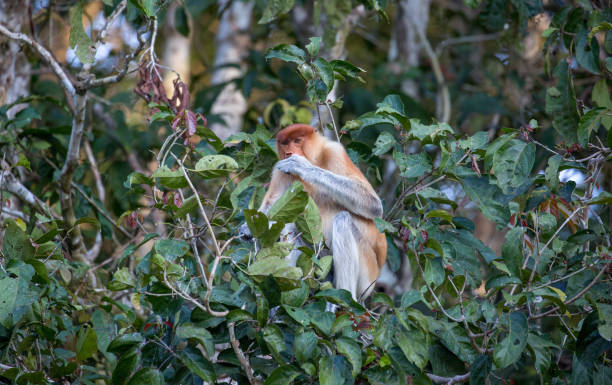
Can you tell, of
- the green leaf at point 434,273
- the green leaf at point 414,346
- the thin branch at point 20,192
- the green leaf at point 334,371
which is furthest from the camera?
the thin branch at point 20,192

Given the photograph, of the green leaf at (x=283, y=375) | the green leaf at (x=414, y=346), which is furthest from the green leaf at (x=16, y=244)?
the green leaf at (x=414, y=346)

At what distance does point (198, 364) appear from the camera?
101 inches

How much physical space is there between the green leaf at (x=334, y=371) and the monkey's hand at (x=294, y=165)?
151 cm

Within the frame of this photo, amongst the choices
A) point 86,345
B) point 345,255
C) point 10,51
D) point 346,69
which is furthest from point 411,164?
point 10,51

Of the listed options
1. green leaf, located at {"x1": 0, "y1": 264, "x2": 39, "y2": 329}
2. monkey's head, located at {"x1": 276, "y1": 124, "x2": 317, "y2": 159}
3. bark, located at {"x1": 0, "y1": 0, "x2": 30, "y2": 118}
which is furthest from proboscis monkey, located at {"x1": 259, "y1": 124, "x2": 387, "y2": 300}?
bark, located at {"x1": 0, "y1": 0, "x2": 30, "y2": 118}

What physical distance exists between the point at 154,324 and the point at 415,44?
5.94m

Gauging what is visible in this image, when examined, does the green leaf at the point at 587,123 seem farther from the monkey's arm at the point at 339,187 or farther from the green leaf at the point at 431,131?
the monkey's arm at the point at 339,187

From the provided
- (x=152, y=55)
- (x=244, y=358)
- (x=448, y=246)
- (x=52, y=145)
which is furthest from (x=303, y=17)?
(x=244, y=358)

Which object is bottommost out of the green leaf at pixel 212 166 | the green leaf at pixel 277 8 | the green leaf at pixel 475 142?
the green leaf at pixel 475 142

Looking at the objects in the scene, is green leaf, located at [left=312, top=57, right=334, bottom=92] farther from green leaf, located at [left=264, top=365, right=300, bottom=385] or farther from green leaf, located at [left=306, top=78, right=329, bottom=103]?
green leaf, located at [left=264, top=365, right=300, bottom=385]

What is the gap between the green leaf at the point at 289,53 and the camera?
9.85 ft

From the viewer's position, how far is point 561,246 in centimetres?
293

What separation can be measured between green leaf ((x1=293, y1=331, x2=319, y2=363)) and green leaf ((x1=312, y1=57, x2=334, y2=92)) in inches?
43.5

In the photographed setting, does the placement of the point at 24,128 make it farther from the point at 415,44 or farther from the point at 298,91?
the point at 415,44
